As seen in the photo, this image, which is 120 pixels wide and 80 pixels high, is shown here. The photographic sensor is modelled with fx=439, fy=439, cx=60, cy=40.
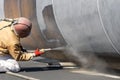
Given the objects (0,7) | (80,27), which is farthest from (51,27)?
(0,7)

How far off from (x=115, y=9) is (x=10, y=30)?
2.18 m

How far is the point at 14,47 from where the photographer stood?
717cm

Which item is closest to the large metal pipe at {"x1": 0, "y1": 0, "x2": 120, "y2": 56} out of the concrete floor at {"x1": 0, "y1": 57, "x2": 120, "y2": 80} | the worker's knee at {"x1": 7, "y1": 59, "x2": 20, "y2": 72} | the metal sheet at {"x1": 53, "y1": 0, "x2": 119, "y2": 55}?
the metal sheet at {"x1": 53, "y1": 0, "x2": 119, "y2": 55}

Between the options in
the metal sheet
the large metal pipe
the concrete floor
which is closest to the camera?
the large metal pipe

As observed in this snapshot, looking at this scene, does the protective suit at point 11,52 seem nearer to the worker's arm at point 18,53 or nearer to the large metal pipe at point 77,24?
the worker's arm at point 18,53

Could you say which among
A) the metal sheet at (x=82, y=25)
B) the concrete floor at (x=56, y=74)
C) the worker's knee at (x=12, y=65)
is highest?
the metal sheet at (x=82, y=25)

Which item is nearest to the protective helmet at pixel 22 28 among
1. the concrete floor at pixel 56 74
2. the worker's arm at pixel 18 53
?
the worker's arm at pixel 18 53

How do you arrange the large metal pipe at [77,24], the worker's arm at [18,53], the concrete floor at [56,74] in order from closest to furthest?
the large metal pipe at [77,24]
the concrete floor at [56,74]
the worker's arm at [18,53]

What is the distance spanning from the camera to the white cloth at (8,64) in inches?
285

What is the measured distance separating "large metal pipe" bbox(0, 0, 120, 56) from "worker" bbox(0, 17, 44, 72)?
0.50 m

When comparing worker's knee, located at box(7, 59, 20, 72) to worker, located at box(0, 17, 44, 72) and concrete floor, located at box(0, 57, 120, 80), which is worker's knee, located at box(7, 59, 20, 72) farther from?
concrete floor, located at box(0, 57, 120, 80)

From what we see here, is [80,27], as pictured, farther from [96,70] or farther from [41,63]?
[41,63]

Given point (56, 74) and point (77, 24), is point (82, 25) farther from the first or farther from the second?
point (56, 74)

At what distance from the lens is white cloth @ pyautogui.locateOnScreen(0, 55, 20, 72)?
724 centimetres
